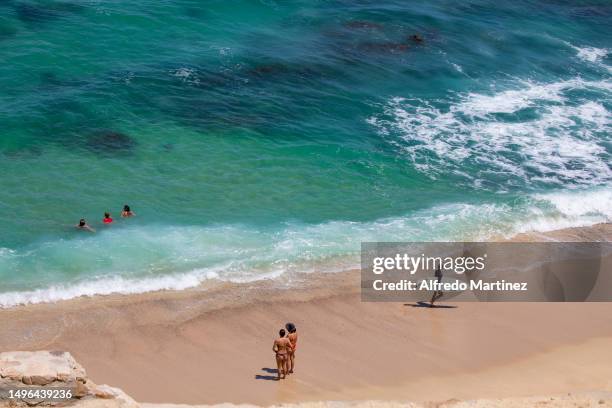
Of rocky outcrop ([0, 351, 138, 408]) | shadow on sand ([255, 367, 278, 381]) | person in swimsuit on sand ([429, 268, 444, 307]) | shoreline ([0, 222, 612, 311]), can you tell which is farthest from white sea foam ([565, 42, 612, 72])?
rocky outcrop ([0, 351, 138, 408])

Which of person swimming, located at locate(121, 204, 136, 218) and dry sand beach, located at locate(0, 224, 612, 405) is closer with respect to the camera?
dry sand beach, located at locate(0, 224, 612, 405)

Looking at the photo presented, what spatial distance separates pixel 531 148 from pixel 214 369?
75.1 feet

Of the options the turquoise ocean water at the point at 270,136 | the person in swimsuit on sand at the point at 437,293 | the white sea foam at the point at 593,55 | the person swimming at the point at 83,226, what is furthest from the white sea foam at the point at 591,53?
the person swimming at the point at 83,226

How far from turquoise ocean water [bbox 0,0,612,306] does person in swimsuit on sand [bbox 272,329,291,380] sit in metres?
5.98

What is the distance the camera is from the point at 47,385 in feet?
59.2

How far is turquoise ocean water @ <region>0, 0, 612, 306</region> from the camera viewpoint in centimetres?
2998

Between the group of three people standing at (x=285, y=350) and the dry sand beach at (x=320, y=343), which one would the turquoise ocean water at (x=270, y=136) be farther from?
the group of three people standing at (x=285, y=350)

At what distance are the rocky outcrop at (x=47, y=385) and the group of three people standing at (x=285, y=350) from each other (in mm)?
4912

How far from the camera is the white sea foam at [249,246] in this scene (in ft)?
90.2

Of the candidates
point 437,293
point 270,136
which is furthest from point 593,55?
point 437,293

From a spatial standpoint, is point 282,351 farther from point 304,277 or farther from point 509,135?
point 509,135

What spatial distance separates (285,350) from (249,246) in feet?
27.2

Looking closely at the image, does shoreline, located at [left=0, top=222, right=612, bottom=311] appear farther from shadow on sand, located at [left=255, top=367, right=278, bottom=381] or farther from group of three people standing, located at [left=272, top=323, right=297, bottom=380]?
group of three people standing, located at [left=272, top=323, right=297, bottom=380]

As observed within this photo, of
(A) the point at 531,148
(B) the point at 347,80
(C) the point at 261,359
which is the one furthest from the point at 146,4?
(C) the point at 261,359
